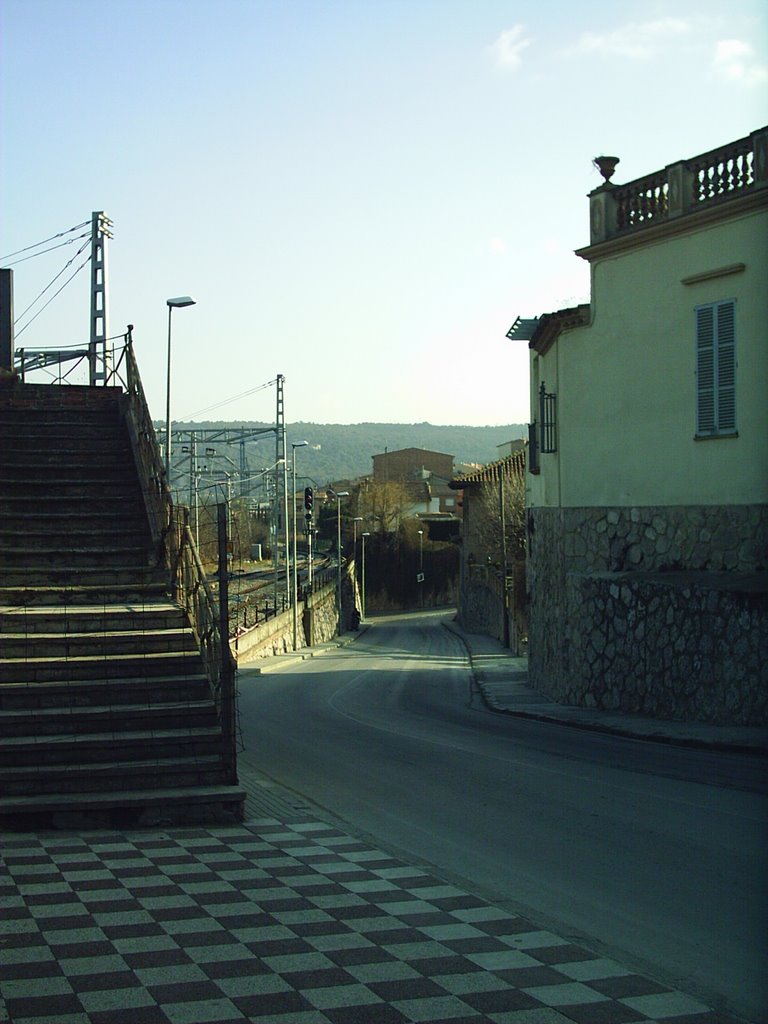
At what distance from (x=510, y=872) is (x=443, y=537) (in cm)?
10180

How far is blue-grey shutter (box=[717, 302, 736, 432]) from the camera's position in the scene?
1881 cm

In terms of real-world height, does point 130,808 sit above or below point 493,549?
below

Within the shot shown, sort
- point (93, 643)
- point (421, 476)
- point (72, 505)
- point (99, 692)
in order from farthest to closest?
point (421, 476)
point (72, 505)
point (93, 643)
point (99, 692)

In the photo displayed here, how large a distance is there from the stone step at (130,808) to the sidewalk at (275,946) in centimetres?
35

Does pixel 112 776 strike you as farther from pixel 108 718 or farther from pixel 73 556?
pixel 73 556

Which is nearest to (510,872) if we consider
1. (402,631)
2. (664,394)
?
(664,394)

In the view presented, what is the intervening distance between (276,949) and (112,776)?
4.18 metres

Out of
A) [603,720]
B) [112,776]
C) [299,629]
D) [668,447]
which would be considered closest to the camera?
[112,776]

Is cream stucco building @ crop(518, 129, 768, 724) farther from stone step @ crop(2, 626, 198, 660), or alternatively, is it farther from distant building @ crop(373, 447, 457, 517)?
distant building @ crop(373, 447, 457, 517)

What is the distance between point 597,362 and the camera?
73.0ft

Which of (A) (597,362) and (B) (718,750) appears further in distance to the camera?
(A) (597,362)

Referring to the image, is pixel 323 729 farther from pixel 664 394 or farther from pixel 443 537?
pixel 443 537

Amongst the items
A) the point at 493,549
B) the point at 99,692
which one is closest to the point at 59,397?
the point at 99,692

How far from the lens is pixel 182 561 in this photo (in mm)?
13914
